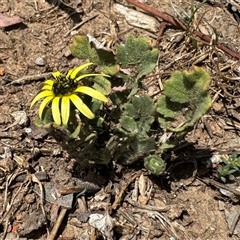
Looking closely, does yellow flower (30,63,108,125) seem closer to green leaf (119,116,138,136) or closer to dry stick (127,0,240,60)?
green leaf (119,116,138,136)

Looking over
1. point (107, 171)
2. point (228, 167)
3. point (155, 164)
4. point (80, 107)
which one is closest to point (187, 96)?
point (155, 164)

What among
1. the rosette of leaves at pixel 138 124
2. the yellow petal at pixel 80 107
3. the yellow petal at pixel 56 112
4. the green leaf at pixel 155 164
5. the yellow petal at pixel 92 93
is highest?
the yellow petal at pixel 92 93

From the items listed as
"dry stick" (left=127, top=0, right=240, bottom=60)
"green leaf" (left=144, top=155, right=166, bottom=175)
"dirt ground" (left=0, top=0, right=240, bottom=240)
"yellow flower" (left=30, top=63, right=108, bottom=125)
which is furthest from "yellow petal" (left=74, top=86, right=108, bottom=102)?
"dry stick" (left=127, top=0, right=240, bottom=60)

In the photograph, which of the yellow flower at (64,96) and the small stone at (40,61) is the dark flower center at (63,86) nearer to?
the yellow flower at (64,96)

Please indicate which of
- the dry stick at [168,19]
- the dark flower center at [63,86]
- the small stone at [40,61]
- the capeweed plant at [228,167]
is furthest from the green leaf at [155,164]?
the dry stick at [168,19]

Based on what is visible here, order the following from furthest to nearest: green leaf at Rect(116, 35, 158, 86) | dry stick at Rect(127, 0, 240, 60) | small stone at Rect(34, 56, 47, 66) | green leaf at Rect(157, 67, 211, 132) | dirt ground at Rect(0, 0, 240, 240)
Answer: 1. dry stick at Rect(127, 0, 240, 60)
2. small stone at Rect(34, 56, 47, 66)
3. dirt ground at Rect(0, 0, 240, 240)
4. green leaf at Rect(116, 35, 158, 86)
5. green leaf at Rect(157, 67, 211, 132)

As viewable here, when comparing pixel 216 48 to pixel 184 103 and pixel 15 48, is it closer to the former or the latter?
pixel 184 103

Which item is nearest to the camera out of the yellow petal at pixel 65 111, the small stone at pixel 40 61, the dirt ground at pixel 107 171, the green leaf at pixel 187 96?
the yellow petal at pixel 65 111
